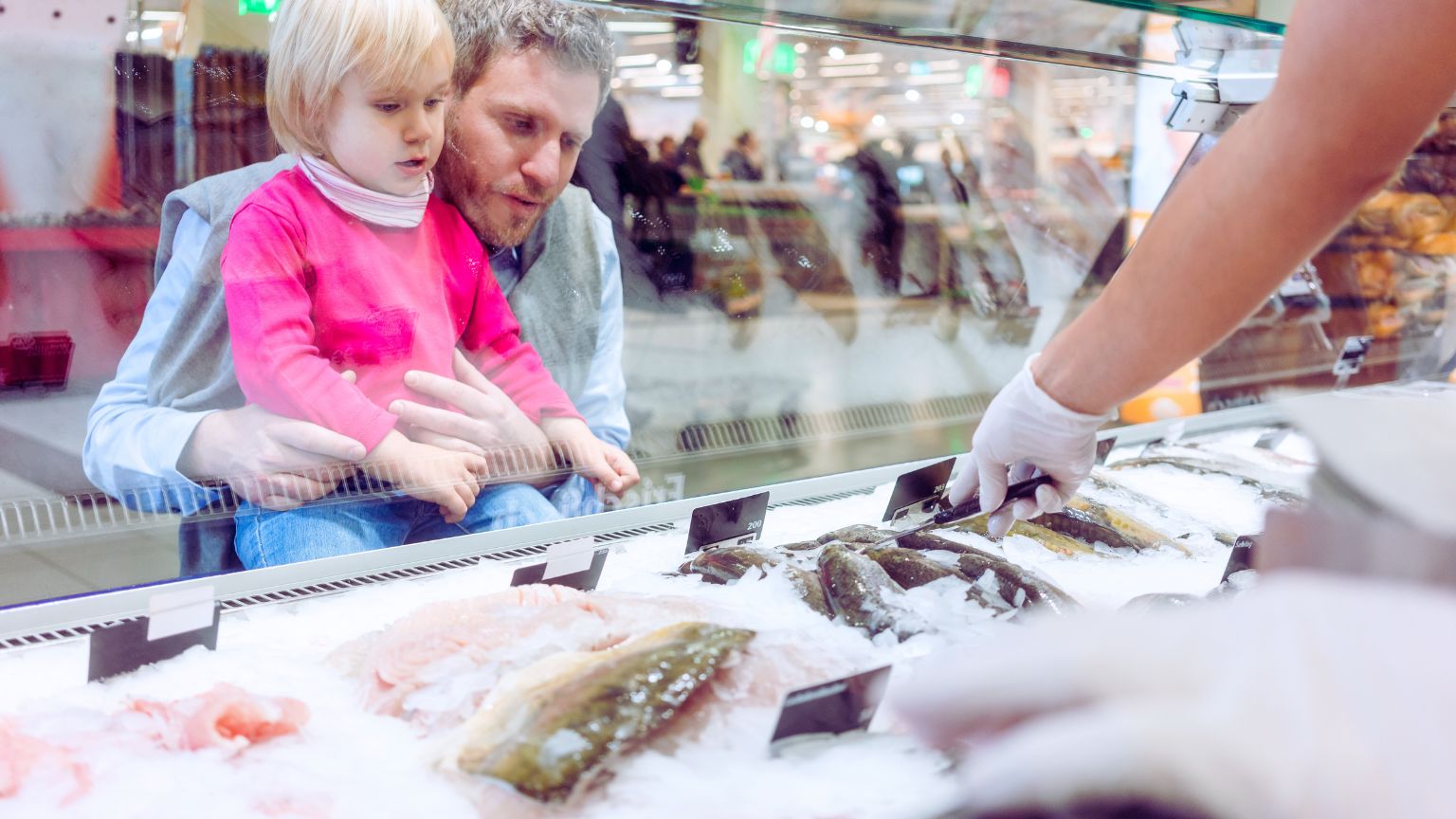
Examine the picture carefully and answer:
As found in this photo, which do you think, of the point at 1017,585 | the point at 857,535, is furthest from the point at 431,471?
the point at 1017,585

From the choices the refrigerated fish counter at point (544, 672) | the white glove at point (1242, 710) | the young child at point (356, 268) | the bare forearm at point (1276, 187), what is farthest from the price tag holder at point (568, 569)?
the white glove at point (1242, 710)

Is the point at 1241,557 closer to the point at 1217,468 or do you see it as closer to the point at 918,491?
the point at 918,491

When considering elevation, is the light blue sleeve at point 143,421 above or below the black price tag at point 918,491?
above

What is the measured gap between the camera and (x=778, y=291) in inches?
99.6

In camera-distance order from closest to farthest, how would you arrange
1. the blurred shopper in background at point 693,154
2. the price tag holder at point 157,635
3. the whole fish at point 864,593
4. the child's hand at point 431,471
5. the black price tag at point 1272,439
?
the price tag holder at point 157,635 → the whole fish at point 864,593 → the child's hand at point 431,471 → the blurred shopper in background at point 693,154 → the black price tag at point 1272,439

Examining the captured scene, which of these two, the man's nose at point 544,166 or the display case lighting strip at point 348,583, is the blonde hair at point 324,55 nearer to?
the man's nose at point 544,166

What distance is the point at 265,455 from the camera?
1.61m

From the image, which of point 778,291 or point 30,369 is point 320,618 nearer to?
point 30,369

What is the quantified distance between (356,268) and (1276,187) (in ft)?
4.26

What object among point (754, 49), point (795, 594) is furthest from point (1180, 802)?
point (754, 49)

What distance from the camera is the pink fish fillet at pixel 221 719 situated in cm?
112

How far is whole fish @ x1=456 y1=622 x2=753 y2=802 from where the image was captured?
1.02 metres

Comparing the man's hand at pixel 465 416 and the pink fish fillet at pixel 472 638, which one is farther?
the man's hand at pixel 465 416

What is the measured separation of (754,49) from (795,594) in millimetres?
1240
